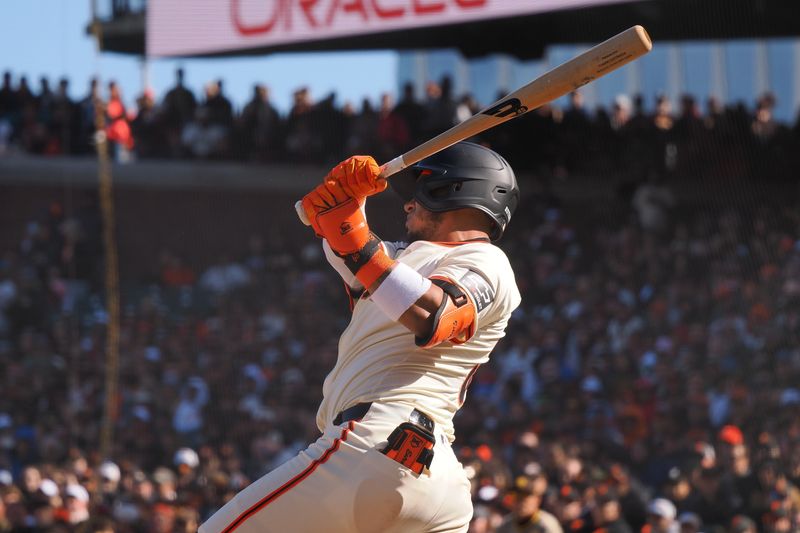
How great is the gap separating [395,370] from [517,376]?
7.50m

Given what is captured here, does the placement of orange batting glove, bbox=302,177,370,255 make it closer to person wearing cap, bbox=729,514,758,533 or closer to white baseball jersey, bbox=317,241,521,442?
white baseball jersey, bbox=317,241,521,442

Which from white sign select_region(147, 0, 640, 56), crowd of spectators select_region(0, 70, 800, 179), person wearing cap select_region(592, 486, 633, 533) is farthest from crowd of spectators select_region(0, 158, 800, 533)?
white sign select_region(147, 0, 640, 56)

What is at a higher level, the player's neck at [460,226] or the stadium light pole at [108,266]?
the player's neck at [460,226]

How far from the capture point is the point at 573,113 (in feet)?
41.8

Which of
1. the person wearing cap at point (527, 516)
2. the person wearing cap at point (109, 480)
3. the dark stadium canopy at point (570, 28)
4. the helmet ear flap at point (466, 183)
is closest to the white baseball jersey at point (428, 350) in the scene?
the helmet ear flap at point (466, 183)

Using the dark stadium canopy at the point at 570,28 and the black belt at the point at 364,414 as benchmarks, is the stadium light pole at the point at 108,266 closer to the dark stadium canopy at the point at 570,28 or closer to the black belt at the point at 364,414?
the dark stadium canopy at the point at 570,28

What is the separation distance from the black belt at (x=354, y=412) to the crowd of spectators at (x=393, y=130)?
29.5 ft

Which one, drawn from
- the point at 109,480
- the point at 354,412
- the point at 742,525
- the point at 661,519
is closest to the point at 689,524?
the point at 661,519

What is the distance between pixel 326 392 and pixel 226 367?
345 inches

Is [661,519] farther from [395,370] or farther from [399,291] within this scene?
[399,291]

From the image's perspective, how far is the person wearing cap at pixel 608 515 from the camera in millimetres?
6750

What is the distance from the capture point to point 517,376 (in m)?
10.5

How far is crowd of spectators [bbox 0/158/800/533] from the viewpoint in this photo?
789cm

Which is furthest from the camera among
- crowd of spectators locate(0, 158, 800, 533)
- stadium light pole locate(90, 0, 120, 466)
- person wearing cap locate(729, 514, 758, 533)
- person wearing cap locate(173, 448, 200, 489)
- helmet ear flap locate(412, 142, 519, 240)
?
stadium light pole locate(90, 0, 120, 466)
